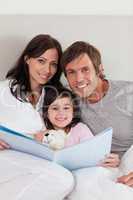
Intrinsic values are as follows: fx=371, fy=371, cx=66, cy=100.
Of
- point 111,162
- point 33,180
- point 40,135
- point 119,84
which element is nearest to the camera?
point 33,180

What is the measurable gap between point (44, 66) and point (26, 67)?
0.37 ft

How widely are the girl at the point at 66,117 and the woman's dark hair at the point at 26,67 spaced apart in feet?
0.38

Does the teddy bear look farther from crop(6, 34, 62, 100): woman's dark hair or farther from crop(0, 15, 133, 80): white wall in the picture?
crop(0, 15, 133, 80): white wall

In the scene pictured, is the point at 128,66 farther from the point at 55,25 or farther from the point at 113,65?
the point at 55,25

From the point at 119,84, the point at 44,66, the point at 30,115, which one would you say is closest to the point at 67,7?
the point at 44,66

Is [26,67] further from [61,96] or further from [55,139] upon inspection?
[55,139]

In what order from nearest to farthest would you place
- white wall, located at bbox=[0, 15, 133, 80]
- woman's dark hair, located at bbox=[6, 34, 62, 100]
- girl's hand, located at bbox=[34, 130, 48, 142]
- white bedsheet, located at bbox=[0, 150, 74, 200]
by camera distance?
white bedsheet, located at bbox=[0, 150, 74, 200]
girl's hand, located at bbox=[34, 130, 48, 142]
woman's dark hair, located at bbox=[6, 34, 62, 100]
white wall, located at bbox=[0, 15, 133, 80]

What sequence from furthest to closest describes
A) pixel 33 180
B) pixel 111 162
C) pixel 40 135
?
pixel 40 135, pixel 111 162, pixel 33 180

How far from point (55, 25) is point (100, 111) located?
0.44 m

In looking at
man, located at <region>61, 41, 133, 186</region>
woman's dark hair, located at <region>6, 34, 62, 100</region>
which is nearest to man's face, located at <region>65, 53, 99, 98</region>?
man, located at <region>61, 41, 133, 186</region>

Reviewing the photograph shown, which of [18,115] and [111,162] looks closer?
[111,162]

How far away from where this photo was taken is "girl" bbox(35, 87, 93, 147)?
56.1 inches

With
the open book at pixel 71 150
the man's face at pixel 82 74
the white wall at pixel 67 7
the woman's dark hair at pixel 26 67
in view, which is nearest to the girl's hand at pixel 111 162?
the open book at pixel 71 150

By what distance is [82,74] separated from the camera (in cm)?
143
